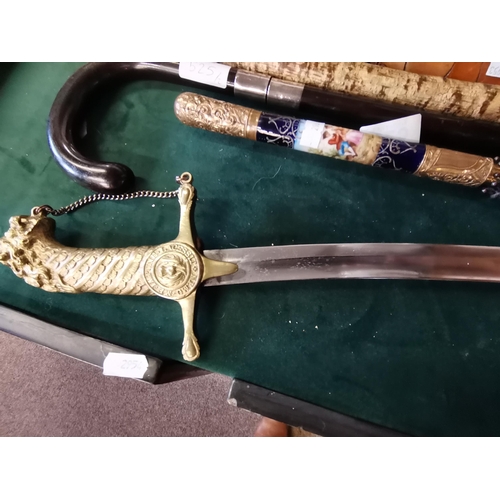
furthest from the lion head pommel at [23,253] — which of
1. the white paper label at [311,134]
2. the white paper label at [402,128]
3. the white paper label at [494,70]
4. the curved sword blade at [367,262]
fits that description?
the white paper label at [494,70]

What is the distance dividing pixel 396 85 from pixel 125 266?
0.80 m

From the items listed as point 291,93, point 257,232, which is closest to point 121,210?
point 257,232

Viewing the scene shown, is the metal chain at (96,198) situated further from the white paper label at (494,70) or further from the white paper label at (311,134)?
the white paper label at (494,70)

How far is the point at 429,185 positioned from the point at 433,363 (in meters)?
0.44

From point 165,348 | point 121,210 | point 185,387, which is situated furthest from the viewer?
point 185,387

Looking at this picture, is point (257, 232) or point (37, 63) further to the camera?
point (37, 63)

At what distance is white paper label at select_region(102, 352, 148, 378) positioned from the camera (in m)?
0.92

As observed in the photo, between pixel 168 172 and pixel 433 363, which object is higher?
pixel 168 172

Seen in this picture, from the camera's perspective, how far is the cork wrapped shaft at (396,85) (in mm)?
971

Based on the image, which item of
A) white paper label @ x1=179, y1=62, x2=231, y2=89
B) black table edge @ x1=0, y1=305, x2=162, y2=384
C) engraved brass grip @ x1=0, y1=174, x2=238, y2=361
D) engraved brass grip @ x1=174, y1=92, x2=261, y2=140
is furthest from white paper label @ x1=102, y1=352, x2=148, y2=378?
white paper label @ x1=179, y1=62, x2=231, y2=89

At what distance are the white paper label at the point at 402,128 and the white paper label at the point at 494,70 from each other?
221 millimetres

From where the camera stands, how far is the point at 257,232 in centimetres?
100

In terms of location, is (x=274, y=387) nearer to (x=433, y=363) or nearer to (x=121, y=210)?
(x=433, y=363)

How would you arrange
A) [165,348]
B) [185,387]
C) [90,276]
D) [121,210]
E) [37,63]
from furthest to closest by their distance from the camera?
[185,387] → [37,63] → [121,210] → [165,348] → [90,276]
